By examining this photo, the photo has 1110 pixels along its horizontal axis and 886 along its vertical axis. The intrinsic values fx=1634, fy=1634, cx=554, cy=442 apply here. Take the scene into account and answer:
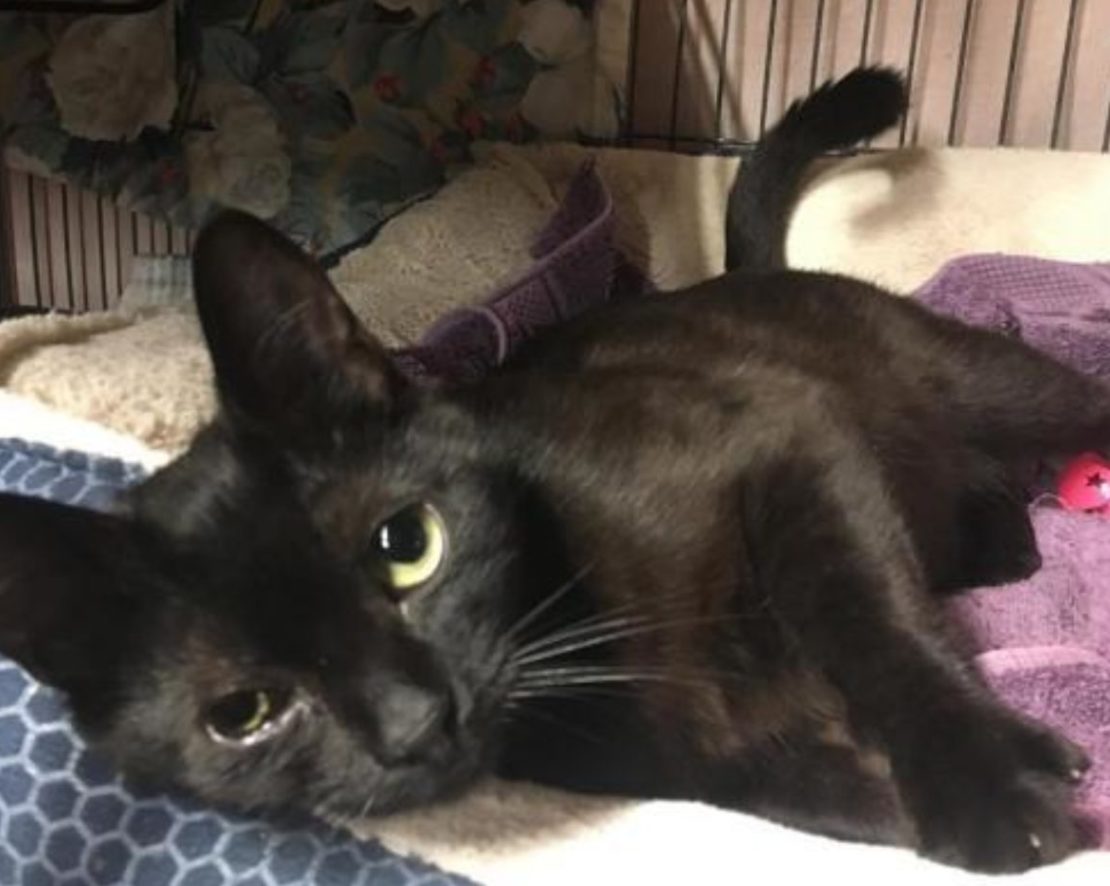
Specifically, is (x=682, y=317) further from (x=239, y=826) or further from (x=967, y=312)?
(x=239, y=826)

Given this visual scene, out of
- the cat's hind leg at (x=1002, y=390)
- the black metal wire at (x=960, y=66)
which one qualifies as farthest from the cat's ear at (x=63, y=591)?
the black metal wire at (x=960, y=66)

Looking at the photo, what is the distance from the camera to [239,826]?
0.91 meters

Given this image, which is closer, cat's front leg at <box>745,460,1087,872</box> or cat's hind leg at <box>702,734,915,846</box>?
cat's front leg at <box>745,460,1087,872</box>

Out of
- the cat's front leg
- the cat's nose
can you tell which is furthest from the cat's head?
the cat's front leg

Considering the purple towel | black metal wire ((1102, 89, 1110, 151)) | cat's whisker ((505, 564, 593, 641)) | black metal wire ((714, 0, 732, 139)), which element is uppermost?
black metal wire ((714, 0, 732, 139))

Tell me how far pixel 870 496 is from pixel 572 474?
0.19 metres

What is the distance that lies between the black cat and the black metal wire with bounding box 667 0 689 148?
36.0 inches

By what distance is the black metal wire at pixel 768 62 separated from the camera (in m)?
1.91

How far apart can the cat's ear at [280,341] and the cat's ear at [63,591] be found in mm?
100

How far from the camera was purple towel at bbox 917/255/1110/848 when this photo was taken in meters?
1.04

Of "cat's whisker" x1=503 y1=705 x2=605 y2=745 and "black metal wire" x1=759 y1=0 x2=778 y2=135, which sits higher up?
"black metal wire" x1=759 y1=0 x2=778 y2=135

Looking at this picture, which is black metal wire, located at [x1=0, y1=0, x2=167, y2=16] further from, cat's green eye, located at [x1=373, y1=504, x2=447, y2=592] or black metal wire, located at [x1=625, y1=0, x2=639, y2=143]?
black metal wire, located at [x1=625, y1=0, x2=639, y2=143]

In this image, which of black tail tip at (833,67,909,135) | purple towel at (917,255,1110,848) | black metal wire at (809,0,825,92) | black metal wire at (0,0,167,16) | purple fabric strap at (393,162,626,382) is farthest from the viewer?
black metal wire at (809,0,825,92)

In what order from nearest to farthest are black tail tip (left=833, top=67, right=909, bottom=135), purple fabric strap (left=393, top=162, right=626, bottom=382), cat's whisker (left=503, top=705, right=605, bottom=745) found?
cat's whisker (left=503, top=705, right=605, bottom=745) < purple fabric strap (left=393, top=162, right=626, bottom=382) < black tail tip (left=833, top=67, right=909, bottom=135)
